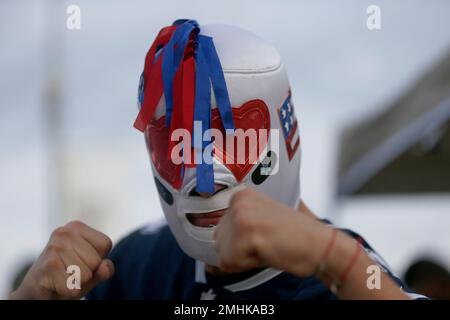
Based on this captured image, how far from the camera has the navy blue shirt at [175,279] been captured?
2465 millimetres

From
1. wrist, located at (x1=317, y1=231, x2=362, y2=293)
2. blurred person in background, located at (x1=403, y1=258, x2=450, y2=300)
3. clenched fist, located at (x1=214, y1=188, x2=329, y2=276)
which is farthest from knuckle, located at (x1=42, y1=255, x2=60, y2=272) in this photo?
A: blurred person in background, located at (x1=403, y1=258, x2=450, y2=300)

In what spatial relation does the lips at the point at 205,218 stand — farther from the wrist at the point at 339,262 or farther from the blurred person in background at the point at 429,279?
the blurred person in background at the point at 429,279

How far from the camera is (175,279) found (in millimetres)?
2670

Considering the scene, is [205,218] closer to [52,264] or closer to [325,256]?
[52,264]

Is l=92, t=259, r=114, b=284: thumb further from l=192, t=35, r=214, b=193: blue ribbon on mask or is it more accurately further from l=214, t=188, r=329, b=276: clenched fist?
l=214, t=188, r=329, b=276: clenched fist

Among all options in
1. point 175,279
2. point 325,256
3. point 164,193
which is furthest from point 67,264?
point 325,256

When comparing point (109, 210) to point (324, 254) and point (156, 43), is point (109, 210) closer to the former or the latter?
point (156, 43)

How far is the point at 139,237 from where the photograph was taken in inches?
113

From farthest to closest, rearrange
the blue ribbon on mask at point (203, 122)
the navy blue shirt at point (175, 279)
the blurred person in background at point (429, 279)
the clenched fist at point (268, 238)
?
the blurred person in background at point (429, 279)
the navy blue shirt at point (175, 279)
the blue ribbon on mask at point (203, 122)
the clenched fist at point (268, 238)

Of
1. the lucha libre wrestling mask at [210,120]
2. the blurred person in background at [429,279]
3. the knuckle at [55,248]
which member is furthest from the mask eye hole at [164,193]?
the blurred person in background at [429,279]

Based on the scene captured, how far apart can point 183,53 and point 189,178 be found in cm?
31

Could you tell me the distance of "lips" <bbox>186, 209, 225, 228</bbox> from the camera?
2.20 metres

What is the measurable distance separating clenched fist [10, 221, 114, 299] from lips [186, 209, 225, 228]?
0.21 m
